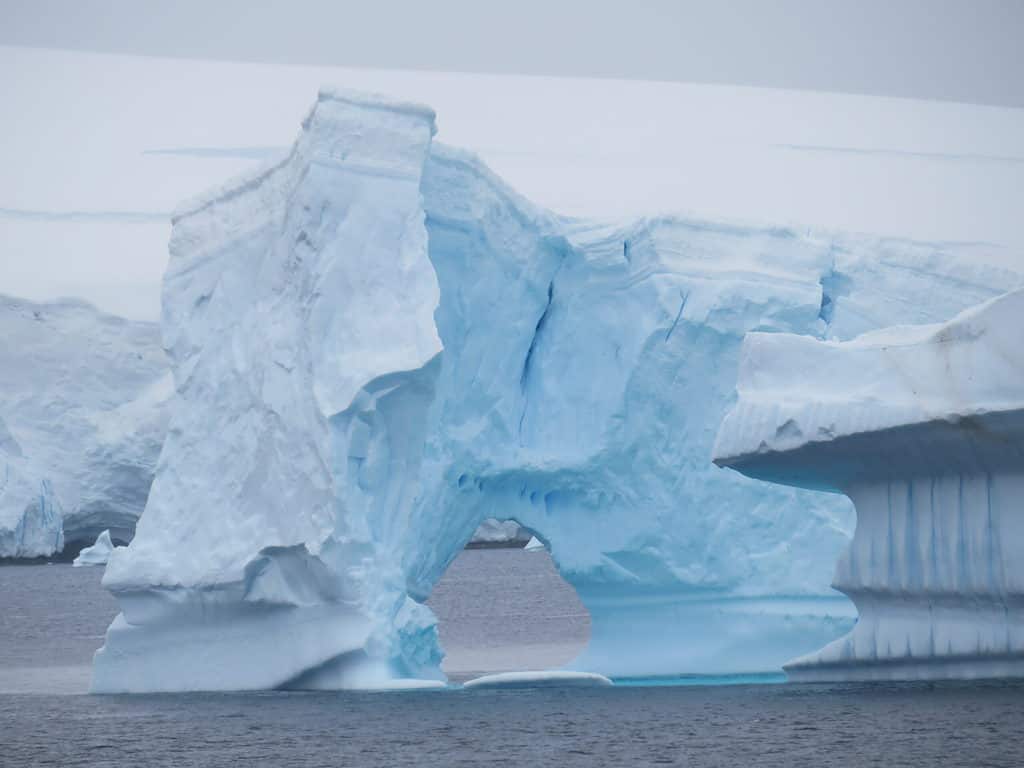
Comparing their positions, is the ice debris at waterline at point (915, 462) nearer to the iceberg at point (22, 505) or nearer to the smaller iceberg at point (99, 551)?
the iceberg at point (22, 505)

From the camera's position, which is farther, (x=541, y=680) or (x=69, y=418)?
(x=69, y=418)

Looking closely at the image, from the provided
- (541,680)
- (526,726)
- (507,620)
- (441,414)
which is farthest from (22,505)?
(526,726)

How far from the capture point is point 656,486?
13.1 metres

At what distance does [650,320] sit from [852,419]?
3036 millimetres

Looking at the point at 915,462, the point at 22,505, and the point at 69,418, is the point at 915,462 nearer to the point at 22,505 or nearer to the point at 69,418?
the point at 22,505

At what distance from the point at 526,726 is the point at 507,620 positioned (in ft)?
39.7

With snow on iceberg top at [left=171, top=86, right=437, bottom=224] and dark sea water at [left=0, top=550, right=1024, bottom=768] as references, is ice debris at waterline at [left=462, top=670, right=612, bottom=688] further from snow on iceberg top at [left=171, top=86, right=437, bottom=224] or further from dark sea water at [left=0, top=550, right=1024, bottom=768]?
snow on iceberg top at [left=171, top=86, right=437, bottom=224]

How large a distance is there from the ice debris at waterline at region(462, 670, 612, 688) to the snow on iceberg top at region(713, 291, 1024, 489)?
1.68 metres

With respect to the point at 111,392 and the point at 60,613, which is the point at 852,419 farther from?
the point at 111,392

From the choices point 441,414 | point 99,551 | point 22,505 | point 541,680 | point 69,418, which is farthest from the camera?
point 99,551

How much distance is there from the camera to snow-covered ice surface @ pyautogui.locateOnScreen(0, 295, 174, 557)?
25.8 metres

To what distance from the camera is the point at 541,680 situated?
1119 centimetres

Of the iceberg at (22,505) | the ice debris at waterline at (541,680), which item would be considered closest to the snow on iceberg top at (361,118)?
the ice debris at waterline at (541,680)

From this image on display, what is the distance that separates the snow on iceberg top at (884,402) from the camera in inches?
382
